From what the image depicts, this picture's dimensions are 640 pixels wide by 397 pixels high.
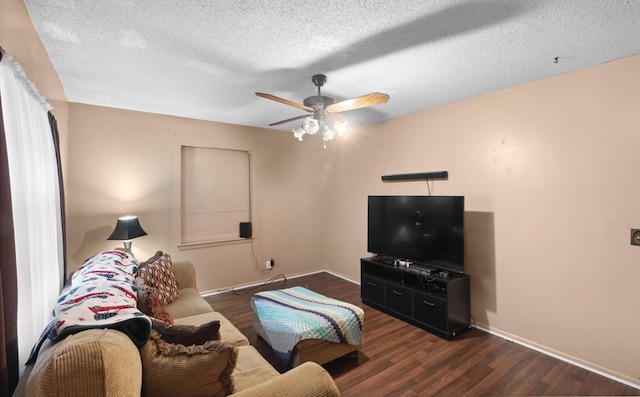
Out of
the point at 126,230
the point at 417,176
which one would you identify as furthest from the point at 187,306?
the point at 417,176

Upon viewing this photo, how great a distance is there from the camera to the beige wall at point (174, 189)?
3.34 meters

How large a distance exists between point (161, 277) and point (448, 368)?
2.55 meters

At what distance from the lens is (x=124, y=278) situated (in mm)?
1913

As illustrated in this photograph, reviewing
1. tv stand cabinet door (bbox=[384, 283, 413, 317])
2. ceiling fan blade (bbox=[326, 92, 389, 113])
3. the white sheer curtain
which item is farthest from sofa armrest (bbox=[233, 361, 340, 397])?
tv stand cabinet door (bbox=[384, 283, 413, 317])

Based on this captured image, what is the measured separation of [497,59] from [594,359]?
2.56 meters

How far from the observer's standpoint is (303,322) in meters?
2.30

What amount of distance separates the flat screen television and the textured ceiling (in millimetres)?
1198

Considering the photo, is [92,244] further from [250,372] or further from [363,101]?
[363,101]

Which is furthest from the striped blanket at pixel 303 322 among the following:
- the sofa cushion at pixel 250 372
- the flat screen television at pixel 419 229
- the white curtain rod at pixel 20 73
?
the white curtain rod at pixel 20 73

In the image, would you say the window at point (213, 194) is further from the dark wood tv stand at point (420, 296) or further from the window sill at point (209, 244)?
the dark wood tv stand at point (420, 296)

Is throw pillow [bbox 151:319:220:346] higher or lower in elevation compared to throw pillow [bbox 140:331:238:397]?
higher

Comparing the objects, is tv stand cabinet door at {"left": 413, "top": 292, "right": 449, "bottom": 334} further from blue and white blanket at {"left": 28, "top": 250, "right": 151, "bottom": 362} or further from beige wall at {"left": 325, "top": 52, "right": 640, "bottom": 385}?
blue and white blanket at {"left": 28, "top": 250, "right": 151, "bottom": 362}

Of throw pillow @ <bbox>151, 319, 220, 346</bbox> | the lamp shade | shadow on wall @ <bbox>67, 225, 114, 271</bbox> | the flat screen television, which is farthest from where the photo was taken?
shadow on wall @ <bbox>67, 225, 114, 271</bbox>

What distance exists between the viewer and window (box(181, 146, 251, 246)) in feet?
13.1
